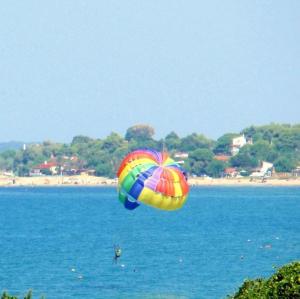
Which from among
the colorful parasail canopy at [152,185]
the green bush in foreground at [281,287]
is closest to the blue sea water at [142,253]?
the colorful parasail canopy at [152,185]

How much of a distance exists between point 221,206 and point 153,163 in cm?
13523

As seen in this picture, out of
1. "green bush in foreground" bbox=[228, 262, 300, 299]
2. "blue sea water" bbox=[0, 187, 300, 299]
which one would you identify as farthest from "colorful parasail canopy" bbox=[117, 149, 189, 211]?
"green bush in foreground" bbox=[228, 262, 300, 299]

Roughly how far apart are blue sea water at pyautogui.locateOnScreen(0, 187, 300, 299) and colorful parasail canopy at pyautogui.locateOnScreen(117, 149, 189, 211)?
28.1ft

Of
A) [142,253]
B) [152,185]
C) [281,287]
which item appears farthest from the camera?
[142,253]

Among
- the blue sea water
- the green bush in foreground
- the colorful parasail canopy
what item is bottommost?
the blue sea water

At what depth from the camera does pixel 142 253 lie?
9519 centimetres

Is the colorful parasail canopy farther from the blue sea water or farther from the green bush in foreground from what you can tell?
the green bush in foreground

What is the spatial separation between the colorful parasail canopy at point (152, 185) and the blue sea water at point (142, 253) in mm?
8569

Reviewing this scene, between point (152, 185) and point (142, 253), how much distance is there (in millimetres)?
37587

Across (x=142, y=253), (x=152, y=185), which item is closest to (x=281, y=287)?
(x=152, y=185)

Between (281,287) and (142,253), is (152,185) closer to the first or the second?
(281,287)

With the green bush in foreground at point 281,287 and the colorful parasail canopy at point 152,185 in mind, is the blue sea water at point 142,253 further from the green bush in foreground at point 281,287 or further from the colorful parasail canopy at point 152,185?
the green bush in foreground at point 281,287

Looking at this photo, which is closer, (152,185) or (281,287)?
(281,287)

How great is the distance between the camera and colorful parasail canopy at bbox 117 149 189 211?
58406 millimetres
